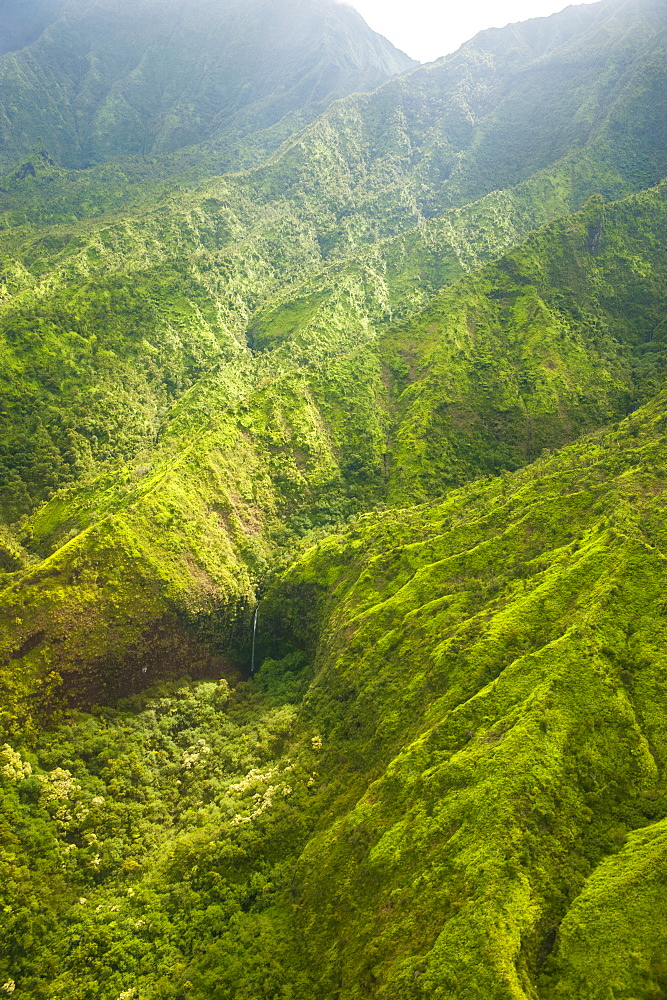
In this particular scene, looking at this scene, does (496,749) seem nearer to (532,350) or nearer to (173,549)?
(173,549)

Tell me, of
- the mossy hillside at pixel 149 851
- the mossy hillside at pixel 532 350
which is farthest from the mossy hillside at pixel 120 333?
the mossy hillside at pixel 149 851

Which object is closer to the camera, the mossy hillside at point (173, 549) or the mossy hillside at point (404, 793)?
the mossy hillside at point (404, 793)

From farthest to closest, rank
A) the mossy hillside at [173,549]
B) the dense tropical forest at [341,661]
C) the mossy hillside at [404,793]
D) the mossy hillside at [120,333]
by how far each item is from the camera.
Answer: the mossy hillside at [120,333] → the mossy hillside at [173,549] → the dense tropical forest at [341,661] → the mossy hillside at [404,793]

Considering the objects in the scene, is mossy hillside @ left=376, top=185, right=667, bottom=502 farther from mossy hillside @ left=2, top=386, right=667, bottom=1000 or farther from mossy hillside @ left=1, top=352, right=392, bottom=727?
mossy hillside @ left=2, top=386, right=667, bottom=1000

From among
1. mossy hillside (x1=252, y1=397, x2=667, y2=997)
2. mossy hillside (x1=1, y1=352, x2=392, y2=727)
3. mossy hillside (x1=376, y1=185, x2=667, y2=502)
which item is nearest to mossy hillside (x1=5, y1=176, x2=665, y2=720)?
mossy hillside (x1=1, y1=352, x2=392, y2=727)

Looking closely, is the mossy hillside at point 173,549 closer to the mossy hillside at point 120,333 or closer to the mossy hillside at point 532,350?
the mossy hillside at point 120,333

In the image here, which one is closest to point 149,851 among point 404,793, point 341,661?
point 341,661

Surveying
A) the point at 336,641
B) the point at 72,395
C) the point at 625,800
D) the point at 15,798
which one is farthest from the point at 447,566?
the point at 72,395
